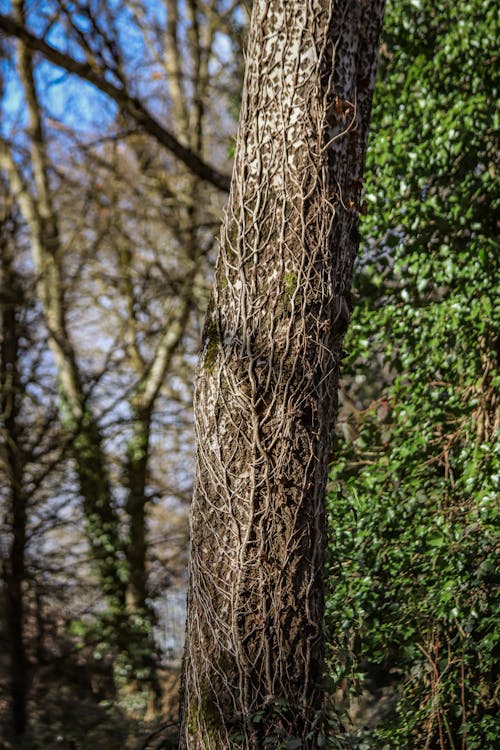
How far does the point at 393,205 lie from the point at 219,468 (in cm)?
257

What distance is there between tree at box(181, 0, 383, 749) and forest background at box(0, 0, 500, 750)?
0.51 metres

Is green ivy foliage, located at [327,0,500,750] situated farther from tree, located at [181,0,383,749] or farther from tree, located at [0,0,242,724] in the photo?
tree, located at [0,0,242,724]

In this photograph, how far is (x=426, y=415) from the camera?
15.7 ft

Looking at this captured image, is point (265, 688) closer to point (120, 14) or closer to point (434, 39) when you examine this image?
point (434, 39)

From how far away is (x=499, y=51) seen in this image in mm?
4859

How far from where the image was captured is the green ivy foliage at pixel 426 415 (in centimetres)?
402

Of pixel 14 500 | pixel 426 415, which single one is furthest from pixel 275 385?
pixel 14 500

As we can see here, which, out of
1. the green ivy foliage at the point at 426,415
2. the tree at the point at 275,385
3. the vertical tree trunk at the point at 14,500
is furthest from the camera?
the vertical tree trunk at the point at 14,500

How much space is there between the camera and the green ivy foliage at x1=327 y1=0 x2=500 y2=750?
13.2ft

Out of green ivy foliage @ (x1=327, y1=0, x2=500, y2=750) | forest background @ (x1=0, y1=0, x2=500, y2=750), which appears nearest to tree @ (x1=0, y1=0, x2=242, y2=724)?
forest background @ (x1=0, y1=0, x2=500, y2=750)

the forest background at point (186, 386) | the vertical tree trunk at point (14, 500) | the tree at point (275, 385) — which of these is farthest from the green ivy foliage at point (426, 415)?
the vertical tree trunk at point (14, 500)

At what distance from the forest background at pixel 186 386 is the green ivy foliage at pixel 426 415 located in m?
0.01

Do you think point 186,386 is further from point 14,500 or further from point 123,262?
point 14,500

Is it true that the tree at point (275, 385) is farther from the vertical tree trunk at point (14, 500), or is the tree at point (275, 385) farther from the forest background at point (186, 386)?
the vertical tree trunk at point (14, 500)
